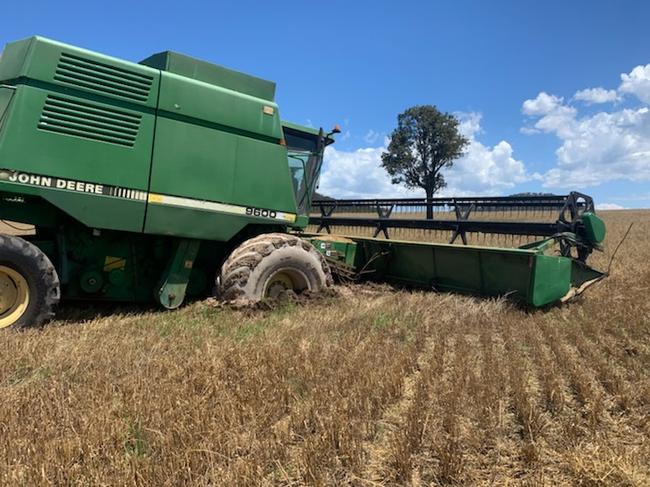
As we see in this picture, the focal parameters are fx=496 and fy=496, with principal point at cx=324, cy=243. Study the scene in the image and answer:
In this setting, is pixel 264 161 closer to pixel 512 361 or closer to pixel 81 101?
pixel 81 101

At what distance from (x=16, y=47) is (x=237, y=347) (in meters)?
3.17

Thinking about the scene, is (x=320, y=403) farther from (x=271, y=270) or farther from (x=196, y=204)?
(x=196, y=204)

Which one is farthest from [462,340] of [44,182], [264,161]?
[44,182]

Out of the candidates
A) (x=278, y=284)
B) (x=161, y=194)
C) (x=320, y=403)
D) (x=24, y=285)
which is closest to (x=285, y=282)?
(x=278, y=284)

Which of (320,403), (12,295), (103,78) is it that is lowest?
(320,403)

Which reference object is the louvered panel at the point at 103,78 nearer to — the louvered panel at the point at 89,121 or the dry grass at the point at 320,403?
the louvered panel at the point at 89,121

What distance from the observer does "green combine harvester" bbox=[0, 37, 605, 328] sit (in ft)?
13.1

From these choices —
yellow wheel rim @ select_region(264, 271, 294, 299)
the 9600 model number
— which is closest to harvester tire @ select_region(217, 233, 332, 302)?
yellow wheel rim @ select_region(264, 271, 294, 299)

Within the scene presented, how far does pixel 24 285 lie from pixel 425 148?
39011mm

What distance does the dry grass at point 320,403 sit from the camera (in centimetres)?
202

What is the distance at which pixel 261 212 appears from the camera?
17.4ft

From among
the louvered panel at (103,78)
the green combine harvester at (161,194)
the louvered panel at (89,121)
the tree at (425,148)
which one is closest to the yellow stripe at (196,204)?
the green combine harvester at (161,194)

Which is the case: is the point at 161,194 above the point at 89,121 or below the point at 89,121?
below

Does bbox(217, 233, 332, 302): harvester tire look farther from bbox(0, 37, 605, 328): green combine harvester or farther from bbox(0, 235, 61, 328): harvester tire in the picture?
bbox(0, 235, 61, 328): harvester tire
